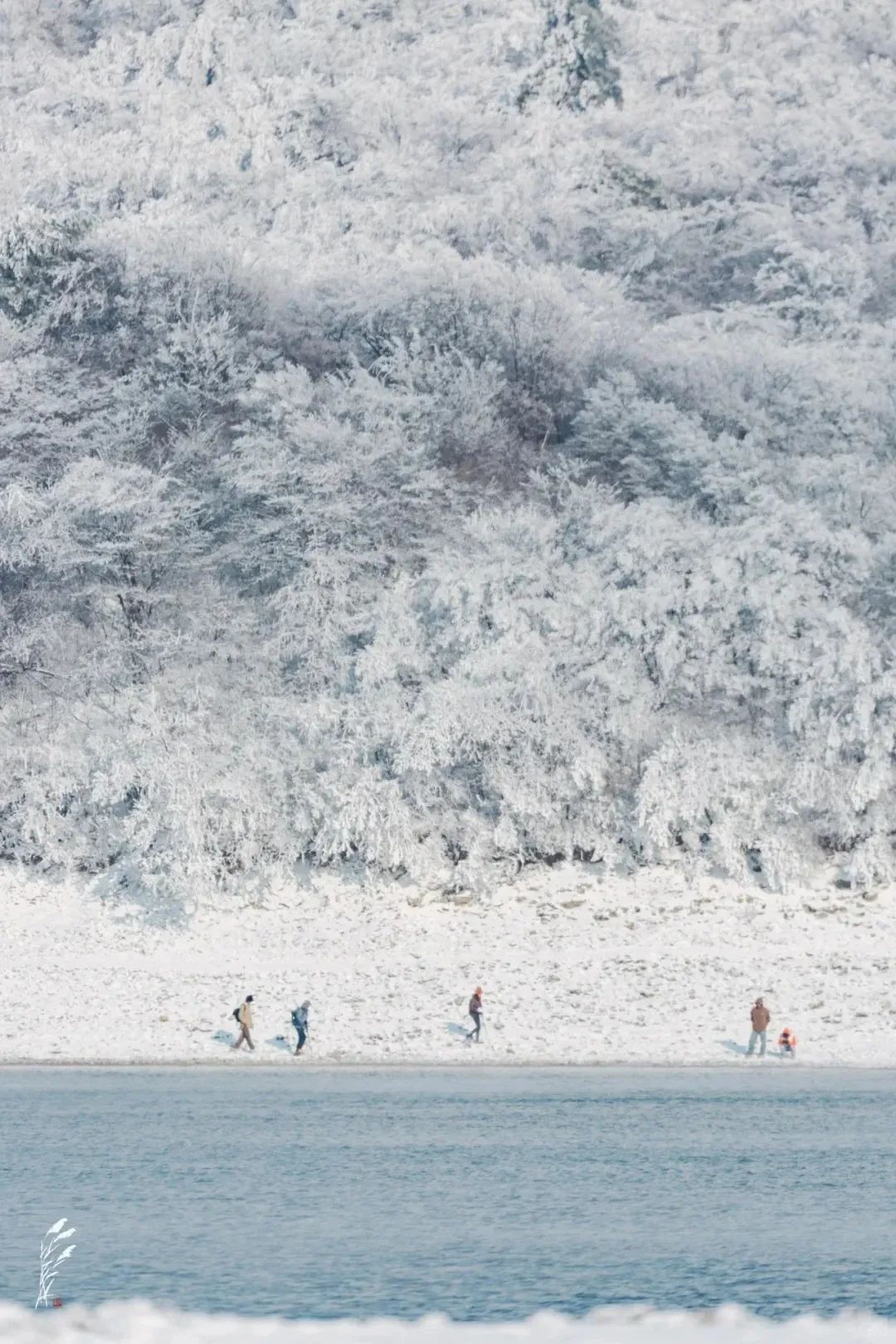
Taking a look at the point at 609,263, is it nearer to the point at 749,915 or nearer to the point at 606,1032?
the point at 749,915

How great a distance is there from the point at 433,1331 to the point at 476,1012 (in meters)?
→ 23.6

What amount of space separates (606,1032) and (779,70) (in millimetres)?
77788

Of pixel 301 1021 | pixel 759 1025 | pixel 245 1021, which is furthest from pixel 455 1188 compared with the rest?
pixel 245 1021

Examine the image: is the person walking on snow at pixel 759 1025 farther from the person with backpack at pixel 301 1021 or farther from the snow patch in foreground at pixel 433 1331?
the snow patch in foreground at pixel 433 1331

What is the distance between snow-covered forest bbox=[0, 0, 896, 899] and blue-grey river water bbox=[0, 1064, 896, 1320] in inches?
402

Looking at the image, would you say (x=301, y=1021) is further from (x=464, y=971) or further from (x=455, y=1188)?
(x=455, y=1188)

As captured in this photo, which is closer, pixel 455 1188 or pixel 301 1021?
pixel 455 1188

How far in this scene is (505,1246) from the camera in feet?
51.2

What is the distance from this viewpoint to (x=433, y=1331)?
295 inches

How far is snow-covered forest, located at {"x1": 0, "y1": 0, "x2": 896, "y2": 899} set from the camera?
39.2 meters

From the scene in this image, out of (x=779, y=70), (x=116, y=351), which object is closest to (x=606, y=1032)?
(x=116, y=351)

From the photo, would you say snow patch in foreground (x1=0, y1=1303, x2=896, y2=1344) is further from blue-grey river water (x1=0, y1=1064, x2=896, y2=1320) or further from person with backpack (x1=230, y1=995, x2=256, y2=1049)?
person with backpack (x1=230, y1=995, x2=256, y2=1049)

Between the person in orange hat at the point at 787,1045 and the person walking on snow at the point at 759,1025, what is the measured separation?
294mm

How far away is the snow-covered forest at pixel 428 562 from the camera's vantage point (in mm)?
39250
